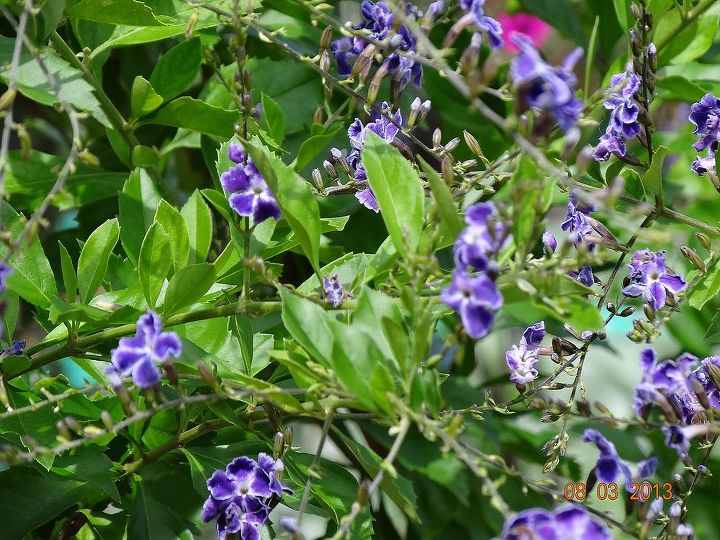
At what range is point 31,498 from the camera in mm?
889

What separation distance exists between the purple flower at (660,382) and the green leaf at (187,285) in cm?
36

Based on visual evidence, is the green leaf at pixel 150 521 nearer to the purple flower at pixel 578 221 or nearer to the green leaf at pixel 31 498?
the green leaf at pixel 31 498

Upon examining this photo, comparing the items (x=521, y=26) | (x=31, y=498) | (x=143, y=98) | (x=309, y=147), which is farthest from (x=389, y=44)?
(x=521, y=26)

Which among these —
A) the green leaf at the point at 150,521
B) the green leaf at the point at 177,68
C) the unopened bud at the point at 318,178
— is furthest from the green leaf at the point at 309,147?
the green leaf at the point at 150,521

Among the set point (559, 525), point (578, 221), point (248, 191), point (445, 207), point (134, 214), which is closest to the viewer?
point (559, 525)

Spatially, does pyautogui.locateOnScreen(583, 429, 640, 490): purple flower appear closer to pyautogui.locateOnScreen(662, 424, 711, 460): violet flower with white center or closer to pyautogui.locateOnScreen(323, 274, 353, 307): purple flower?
pyautogui.locateOnScreen(662, 424, 711, 460): violet flower with white center

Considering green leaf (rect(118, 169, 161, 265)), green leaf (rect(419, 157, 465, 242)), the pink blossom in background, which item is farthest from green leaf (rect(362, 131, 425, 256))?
the pink blossom in background

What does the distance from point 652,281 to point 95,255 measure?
0.54m

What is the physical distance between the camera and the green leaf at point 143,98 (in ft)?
3.31

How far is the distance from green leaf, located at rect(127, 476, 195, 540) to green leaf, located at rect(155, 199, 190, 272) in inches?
9.2

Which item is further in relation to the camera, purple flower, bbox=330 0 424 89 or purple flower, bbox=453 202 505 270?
purple flower, bbox=330 0 424 89

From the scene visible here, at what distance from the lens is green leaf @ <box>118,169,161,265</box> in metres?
0.99

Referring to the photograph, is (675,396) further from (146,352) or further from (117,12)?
(117,12)

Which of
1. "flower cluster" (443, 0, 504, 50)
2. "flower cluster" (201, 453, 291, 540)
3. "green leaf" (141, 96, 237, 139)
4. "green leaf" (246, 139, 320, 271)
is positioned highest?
"flower cluster" (443, 0, 504, 50)
